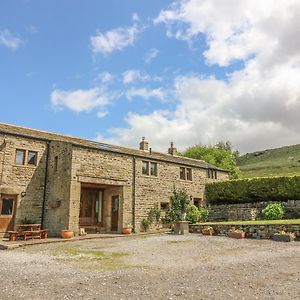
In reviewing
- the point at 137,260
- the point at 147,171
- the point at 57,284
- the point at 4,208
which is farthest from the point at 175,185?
the point at 57,284

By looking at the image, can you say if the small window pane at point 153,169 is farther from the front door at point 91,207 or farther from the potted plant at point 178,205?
the front door at point 91,207

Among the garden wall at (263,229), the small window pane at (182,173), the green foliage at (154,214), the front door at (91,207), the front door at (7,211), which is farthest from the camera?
the small window pane at (182,173)

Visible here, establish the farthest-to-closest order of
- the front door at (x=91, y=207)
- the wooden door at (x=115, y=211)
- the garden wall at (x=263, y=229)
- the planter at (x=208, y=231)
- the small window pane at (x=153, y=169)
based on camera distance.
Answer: the small window pane at (x=153, y=169) → the wooden door at (x=115, y=211) → the front door at (x=91, y=207) → the planter at (x=208, y=231) → the garden wall at (x=263, y=229)

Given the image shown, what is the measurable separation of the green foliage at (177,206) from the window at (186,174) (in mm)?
1588

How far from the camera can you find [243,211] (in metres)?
23.7

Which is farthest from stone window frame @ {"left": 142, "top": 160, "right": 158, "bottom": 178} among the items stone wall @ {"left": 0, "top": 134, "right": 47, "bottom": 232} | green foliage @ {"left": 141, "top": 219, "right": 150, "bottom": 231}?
stone wall @ {"left": 0, "top": 134, "right": 47, "bottom": 232}

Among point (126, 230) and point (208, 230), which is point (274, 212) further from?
point (126, 230)

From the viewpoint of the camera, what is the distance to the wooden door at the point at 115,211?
2302cm

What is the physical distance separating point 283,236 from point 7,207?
15.6m

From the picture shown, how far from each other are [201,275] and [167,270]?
3.68 feet

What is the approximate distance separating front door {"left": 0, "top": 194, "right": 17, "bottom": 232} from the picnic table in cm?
67

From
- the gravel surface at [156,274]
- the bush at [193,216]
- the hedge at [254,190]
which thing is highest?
the hedge at [254,190]

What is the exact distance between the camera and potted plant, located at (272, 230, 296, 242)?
14.3 m

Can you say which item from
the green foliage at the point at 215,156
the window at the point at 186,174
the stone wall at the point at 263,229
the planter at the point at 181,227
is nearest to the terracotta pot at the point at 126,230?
the planter at the point at 181,227
